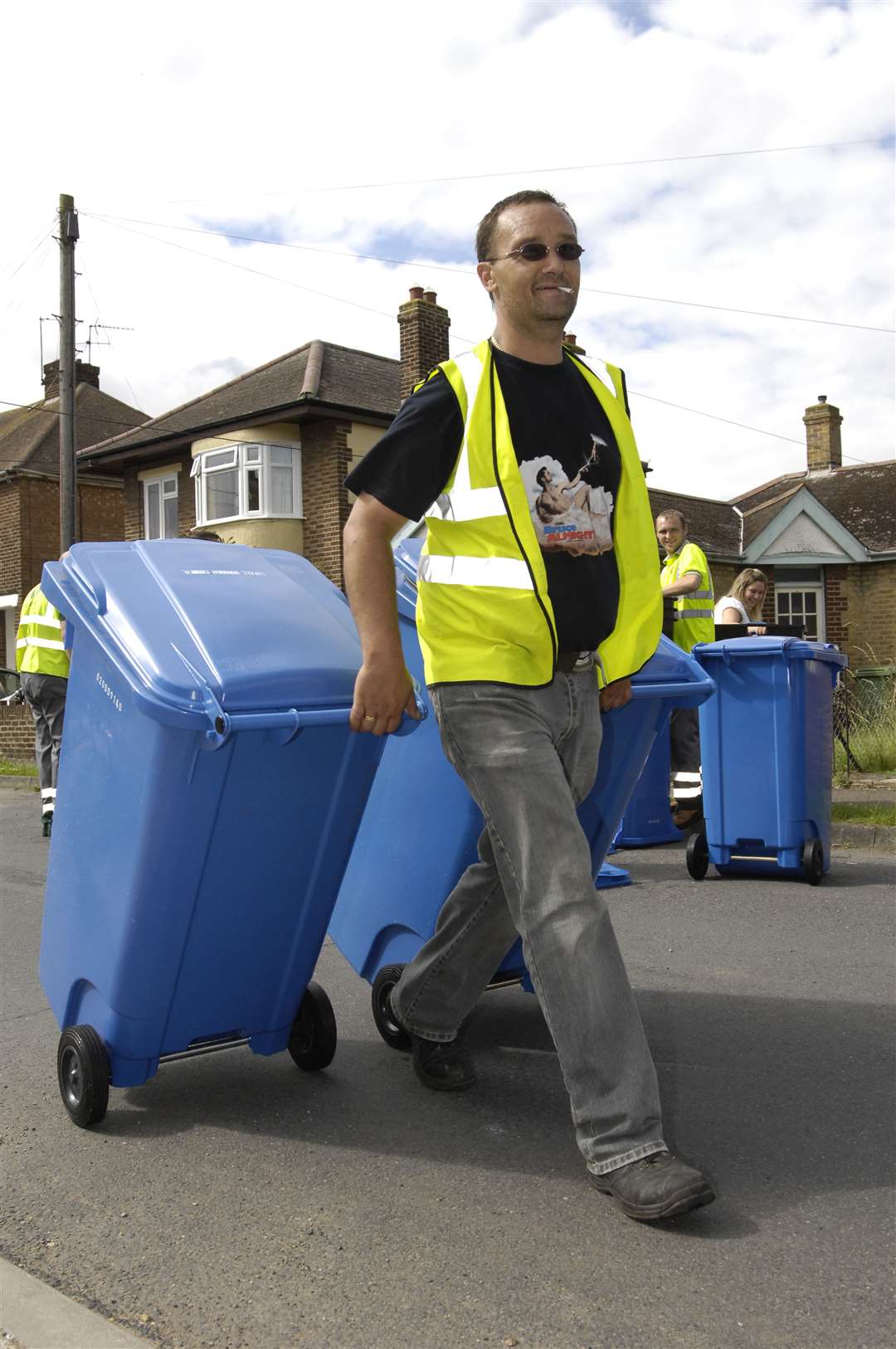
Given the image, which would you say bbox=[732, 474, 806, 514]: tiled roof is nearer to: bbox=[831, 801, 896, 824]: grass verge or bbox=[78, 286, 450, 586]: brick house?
bbox=[78, 286, 450, 586]: brick house

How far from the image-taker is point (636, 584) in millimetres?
3010

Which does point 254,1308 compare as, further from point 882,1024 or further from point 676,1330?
point 882,1024

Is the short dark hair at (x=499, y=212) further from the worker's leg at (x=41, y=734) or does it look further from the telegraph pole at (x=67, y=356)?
the telegraph pole at (x=67, y=356)

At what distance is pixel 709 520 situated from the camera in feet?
93.1

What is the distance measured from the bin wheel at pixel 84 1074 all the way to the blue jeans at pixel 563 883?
1.07 m

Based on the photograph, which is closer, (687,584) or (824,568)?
(687,584)

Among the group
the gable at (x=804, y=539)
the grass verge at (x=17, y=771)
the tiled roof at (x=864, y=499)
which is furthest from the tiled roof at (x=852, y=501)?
the grass verge at (x=17, y=771)

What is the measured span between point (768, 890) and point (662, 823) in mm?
1537

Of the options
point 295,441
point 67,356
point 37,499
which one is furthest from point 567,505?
point 37,499

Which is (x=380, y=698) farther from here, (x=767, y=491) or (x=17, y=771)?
(x=767, y=491)

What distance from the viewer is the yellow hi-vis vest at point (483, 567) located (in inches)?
109

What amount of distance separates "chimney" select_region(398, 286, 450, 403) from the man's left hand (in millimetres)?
21373

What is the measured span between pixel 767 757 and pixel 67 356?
1503 cm

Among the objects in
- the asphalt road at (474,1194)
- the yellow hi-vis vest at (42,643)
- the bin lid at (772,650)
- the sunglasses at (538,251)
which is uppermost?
the sunglasses at (538,251)
